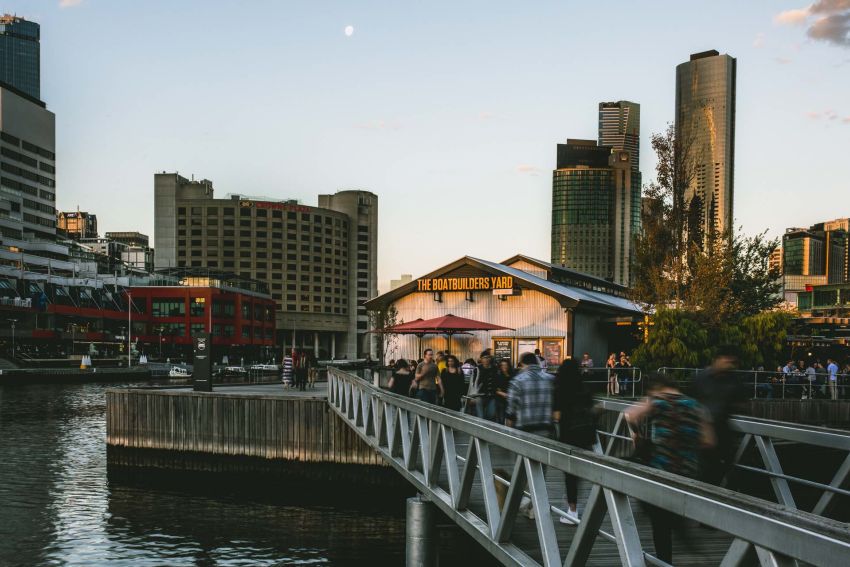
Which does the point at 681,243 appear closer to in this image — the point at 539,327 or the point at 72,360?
the point at 539,327

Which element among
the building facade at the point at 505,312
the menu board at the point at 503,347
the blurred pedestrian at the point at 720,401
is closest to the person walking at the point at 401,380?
the blurred pedestrian at the point at 720,401

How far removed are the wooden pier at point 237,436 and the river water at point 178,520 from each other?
775mm

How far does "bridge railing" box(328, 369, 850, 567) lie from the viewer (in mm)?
2951

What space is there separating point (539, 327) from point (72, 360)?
6299 centimetres

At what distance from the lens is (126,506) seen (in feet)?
61.7

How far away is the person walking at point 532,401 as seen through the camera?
9406 millimetres

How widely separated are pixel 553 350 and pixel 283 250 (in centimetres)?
14885

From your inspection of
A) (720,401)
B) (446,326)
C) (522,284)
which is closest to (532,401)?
(720,401)

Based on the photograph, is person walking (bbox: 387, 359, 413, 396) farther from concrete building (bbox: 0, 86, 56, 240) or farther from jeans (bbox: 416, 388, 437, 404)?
concrete building (bbox: 0, 86, 56, 240)

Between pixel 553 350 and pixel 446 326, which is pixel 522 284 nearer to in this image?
pixel 553 350

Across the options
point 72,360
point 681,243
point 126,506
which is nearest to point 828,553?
point 126,506

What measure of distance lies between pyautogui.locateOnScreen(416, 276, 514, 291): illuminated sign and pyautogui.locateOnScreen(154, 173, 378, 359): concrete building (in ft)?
457

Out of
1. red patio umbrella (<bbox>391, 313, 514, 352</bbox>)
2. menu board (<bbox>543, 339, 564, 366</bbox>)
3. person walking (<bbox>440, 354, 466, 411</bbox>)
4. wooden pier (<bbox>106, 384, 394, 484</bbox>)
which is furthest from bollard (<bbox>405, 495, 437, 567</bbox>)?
menu board (<bbox>543, 339, 564, 366</bbox>)

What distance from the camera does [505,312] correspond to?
118 ft
